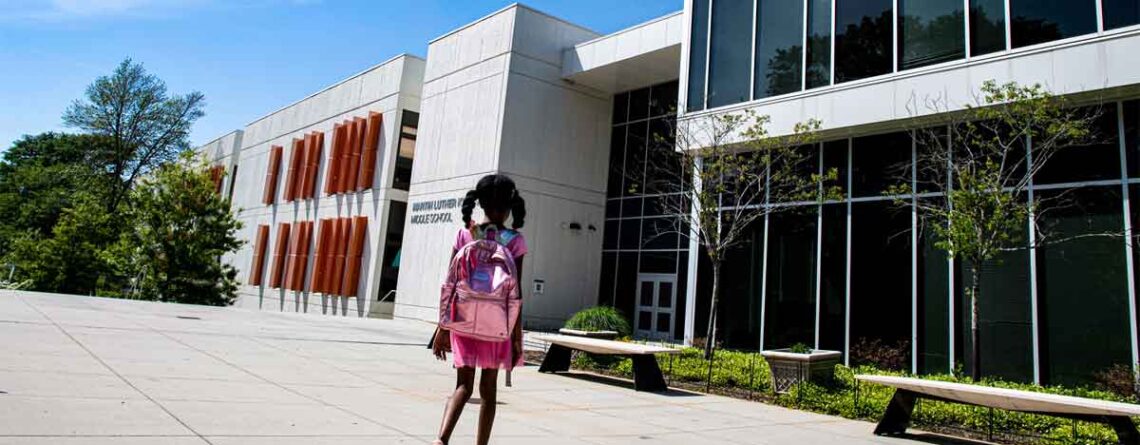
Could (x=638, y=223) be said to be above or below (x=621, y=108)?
below

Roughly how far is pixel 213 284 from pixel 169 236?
256 centimetres

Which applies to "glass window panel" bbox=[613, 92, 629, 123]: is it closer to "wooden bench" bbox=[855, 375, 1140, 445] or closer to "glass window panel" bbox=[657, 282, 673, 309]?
"glass window panel" bbox=[657, 282, 673, 309]

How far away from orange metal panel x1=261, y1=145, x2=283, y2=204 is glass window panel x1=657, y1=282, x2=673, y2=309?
976 inches

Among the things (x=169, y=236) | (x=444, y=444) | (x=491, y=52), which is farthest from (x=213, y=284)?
(x=444, y=444)

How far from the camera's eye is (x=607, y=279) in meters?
25.8

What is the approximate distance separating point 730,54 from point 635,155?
26.7 ft

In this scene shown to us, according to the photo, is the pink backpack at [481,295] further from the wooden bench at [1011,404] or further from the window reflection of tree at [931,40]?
the window reflection of tree at [931,40]

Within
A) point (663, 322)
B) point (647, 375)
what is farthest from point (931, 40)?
point (663, 322)

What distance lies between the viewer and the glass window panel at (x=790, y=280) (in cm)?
1587

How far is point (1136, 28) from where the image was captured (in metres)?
11.7

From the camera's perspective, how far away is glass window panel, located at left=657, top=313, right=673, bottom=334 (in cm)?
2338

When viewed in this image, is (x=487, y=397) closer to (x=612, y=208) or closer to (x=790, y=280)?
(x=790, y=280)

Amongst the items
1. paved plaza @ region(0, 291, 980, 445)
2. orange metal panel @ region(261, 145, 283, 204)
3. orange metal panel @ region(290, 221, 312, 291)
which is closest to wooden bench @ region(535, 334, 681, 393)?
paved plaza @ region(0, 291, 980, 445)

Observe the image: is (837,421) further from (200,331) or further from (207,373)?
(200,331)
